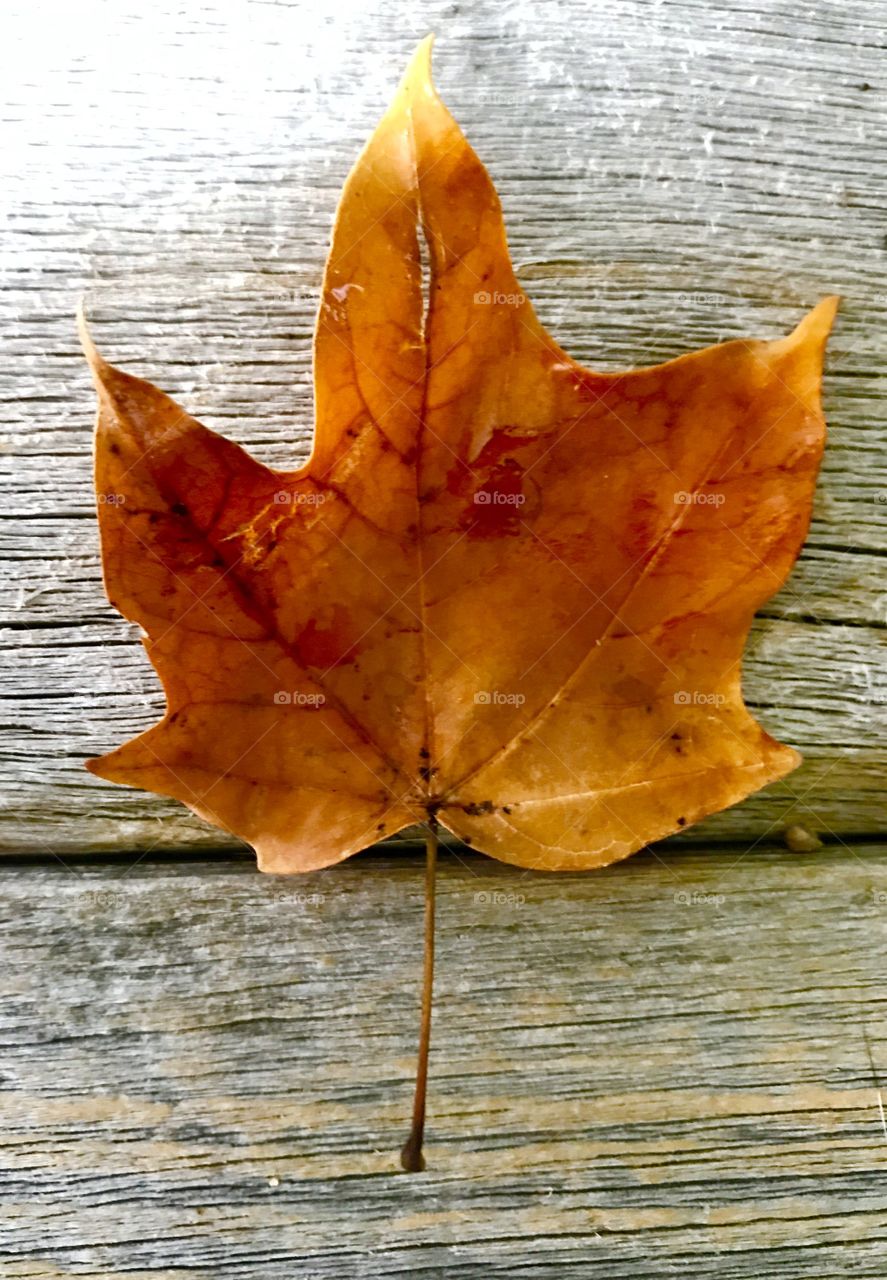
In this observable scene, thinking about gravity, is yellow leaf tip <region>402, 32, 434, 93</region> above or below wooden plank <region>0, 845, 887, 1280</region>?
above

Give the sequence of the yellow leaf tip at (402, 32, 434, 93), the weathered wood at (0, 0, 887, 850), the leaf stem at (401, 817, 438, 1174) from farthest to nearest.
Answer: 1. the weathered wood at (0, 0, 887, 850)
2. the leaf stem at (401, 817, 438, 1174)
3. the yellow leaf tip at (402, 32, 434, 93)

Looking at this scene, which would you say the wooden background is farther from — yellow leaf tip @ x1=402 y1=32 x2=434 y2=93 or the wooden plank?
yellow leaf tip @ x1=402 y1=32 x2=434 y2=93

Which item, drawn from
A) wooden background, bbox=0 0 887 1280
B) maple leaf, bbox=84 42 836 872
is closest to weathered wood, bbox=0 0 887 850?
wooden background, bbox=0 0 887 1280

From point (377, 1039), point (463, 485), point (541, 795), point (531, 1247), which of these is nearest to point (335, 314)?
point (463, 485)

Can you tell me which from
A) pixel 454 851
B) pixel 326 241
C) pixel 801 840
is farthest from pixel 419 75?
pixel 801 840

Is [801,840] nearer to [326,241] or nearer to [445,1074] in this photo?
[445,1074]

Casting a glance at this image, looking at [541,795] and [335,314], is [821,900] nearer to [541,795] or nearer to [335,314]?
[541,795]
